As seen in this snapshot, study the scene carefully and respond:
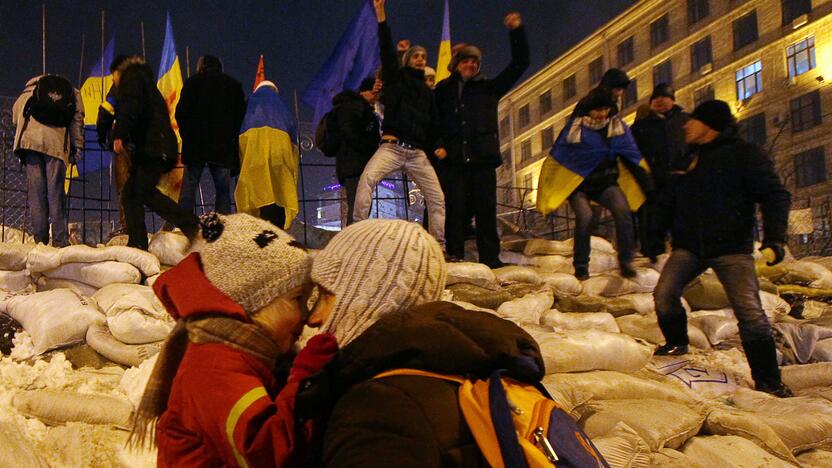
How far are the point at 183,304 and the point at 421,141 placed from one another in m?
3.75

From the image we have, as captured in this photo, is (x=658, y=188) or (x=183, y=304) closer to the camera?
(x=183, y=304)

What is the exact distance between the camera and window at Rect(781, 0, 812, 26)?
2227 centimetres

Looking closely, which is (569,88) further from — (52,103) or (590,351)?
(590,351)

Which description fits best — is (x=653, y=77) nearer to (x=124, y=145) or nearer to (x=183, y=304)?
(x=124, y=145)

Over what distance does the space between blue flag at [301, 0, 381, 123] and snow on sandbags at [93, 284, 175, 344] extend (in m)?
3.39

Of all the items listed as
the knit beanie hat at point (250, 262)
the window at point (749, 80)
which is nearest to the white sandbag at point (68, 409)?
the knit beanie hat at point (250, 262)

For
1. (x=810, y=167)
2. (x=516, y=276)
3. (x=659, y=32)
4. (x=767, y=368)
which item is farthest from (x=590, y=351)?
(x=659, y=32)

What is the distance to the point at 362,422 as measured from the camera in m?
0.75

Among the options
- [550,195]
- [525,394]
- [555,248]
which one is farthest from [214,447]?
[555,248]

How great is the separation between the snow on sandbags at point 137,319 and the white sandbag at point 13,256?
1126 mm

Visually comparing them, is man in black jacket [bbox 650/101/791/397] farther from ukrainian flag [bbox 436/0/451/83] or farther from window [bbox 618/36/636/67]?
window [bbox 618/36/636/67]

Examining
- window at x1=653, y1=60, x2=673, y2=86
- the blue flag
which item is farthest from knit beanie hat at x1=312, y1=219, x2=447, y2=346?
window at x1=653, y1=60, x2=673, y2=86

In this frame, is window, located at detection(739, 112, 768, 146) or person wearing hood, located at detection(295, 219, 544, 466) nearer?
person wearing hood, located at detection(295, 219, 544, 466)

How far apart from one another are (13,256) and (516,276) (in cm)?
373
